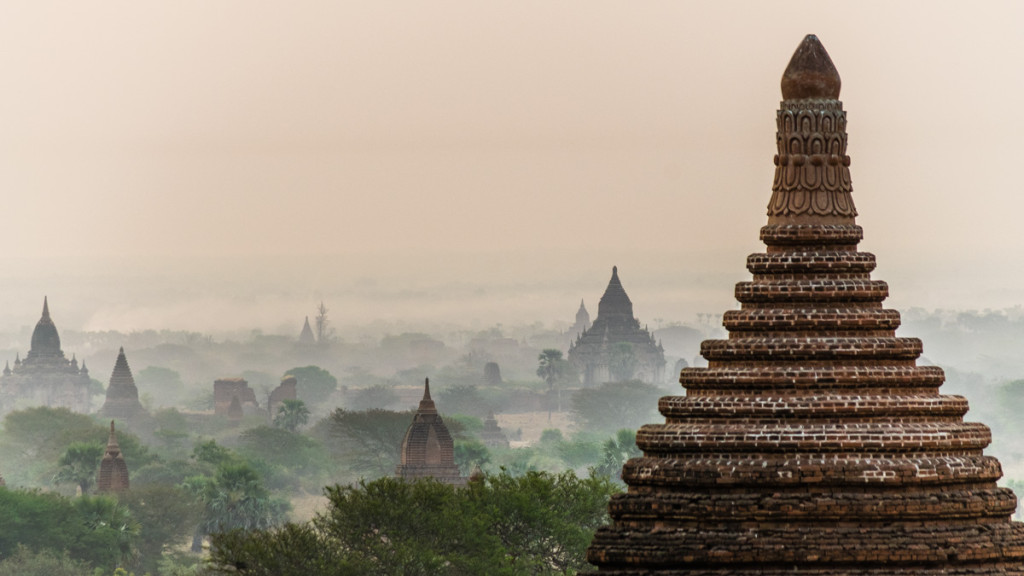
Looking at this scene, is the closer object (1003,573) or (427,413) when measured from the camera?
(1003,573)

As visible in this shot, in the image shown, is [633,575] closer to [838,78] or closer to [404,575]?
[838,78]

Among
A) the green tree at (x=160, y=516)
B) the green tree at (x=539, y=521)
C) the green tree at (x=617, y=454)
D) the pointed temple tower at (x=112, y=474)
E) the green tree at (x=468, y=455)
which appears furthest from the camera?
the green tree at (x=468, y=455)

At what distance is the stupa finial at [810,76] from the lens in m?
40.1

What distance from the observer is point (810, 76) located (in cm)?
4009

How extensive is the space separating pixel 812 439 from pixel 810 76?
4.98 metres

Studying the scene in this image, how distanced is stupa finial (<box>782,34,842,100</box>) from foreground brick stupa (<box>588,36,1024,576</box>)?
2cm

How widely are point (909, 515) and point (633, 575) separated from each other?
3.46m

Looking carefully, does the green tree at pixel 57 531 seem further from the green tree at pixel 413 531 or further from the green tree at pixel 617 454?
the green tree at pixel 413 531

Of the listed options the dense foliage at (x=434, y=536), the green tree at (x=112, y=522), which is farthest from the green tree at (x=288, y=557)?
the green tree at (x=112, y=522)

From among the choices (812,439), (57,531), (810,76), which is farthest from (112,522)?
(812,439)

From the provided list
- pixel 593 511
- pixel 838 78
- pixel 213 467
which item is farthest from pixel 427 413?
pixel 838 78

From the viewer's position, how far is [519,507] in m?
83.7

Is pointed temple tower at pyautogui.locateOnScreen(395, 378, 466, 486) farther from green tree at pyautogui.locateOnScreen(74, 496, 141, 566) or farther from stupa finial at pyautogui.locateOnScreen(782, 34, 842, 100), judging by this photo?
stupa finial at pyautogui.locateOnScreen(782, 34, 842, 100)

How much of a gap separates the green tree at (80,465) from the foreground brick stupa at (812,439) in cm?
14992
